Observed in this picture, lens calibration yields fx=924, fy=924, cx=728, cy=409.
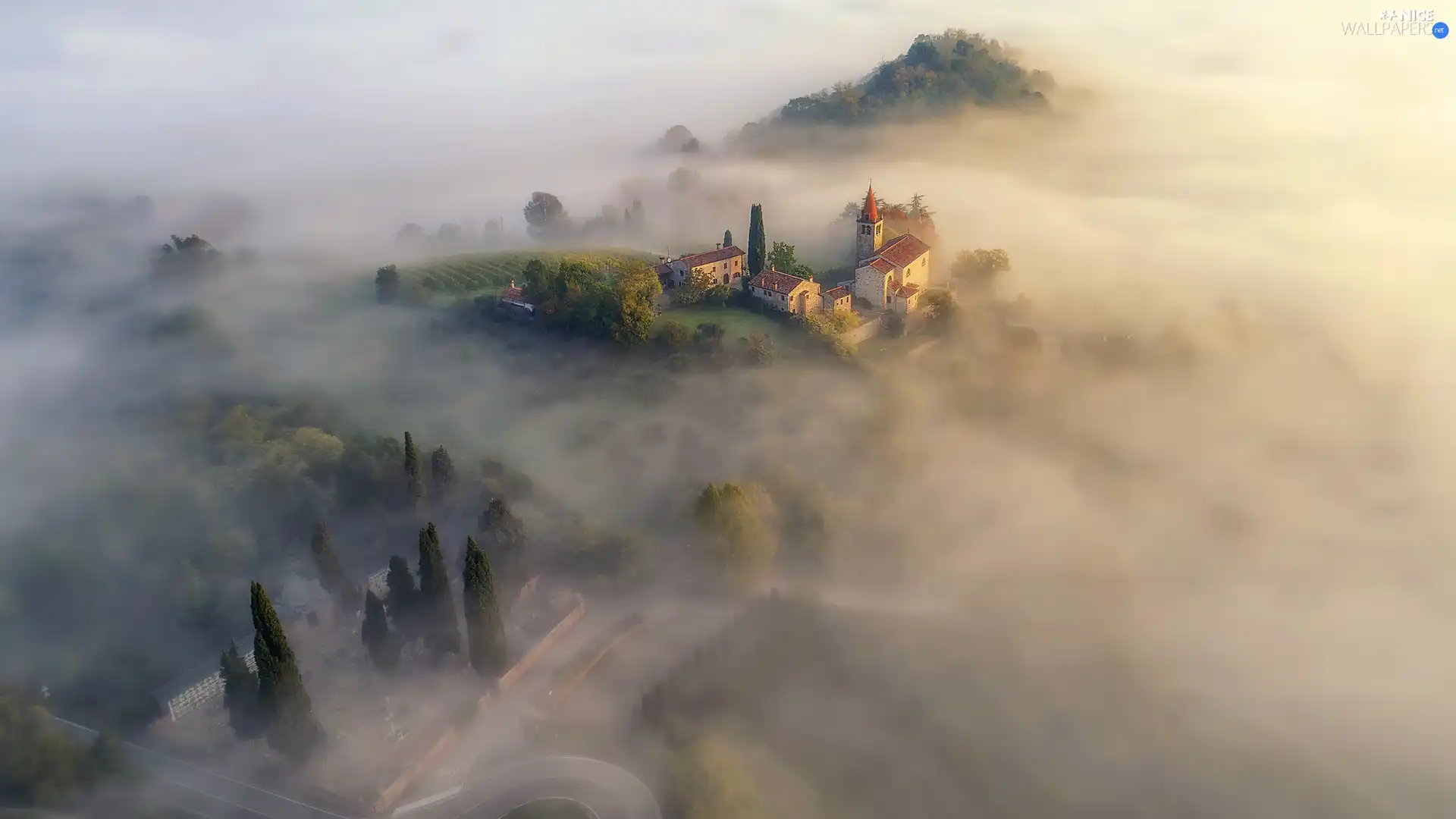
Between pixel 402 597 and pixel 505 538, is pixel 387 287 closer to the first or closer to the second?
pixel 505 538

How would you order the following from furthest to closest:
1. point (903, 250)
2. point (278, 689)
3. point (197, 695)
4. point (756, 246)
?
point (903, 250)
point (756, 246)
point (197, 695)
point (278, 689)

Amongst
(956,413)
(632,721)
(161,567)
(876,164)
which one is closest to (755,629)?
(632,721)

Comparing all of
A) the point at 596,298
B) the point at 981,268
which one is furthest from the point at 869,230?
the point at 596,298

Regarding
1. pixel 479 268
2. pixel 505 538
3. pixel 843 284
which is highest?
pixel 843 284

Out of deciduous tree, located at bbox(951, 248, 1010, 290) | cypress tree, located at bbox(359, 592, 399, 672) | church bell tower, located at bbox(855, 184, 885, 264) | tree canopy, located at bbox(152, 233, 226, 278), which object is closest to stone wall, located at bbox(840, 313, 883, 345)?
church bell tower, located at bbox(855, 184, 885, 264)

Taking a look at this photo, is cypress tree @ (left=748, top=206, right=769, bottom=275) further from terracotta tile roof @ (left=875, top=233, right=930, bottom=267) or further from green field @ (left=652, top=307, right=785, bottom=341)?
terracotta tile roof @ (left=875, top=233, right=930, bottom=267)

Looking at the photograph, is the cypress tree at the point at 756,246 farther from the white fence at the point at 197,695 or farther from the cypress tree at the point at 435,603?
the white fence at the point at 197,695
